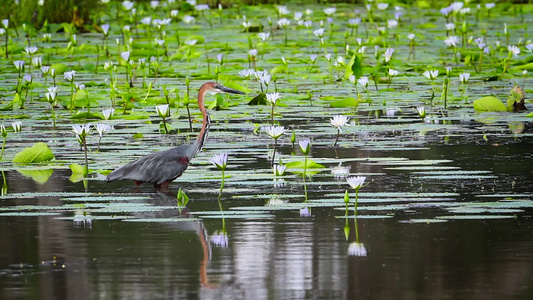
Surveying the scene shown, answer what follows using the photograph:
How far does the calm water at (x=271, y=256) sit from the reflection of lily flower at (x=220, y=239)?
2 centimetres

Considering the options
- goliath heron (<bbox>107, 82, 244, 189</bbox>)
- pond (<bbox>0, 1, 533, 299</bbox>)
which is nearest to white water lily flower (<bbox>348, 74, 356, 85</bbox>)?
pond (<bbox>0, 1, 533, 299</bbox>)

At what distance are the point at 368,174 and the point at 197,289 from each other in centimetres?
283

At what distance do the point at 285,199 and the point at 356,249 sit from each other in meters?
1.28

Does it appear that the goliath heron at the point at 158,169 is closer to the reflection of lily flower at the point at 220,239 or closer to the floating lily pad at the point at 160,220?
the floating lily pad at the point at 160,220

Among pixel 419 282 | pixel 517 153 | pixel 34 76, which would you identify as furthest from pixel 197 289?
pixel 34 76

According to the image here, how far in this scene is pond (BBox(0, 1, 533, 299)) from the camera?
14.9 ft

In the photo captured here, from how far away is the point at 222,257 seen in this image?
4.93 metres

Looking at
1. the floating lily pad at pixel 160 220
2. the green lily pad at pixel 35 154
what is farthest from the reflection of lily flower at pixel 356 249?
the green lily pad at pixel 35 154

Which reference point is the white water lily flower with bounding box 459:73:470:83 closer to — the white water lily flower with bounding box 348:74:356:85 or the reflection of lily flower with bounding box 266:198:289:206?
the white water lily flower with bounding box 348:74:356:85

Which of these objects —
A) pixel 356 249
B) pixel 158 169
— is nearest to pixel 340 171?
pixel 158 169

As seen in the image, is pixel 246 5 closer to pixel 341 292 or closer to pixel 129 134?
pixel 129 134

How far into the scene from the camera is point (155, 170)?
6.77 meters

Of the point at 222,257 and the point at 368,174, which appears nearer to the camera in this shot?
the point at 222,257

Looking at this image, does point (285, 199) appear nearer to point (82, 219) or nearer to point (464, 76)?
point (82, 219)
